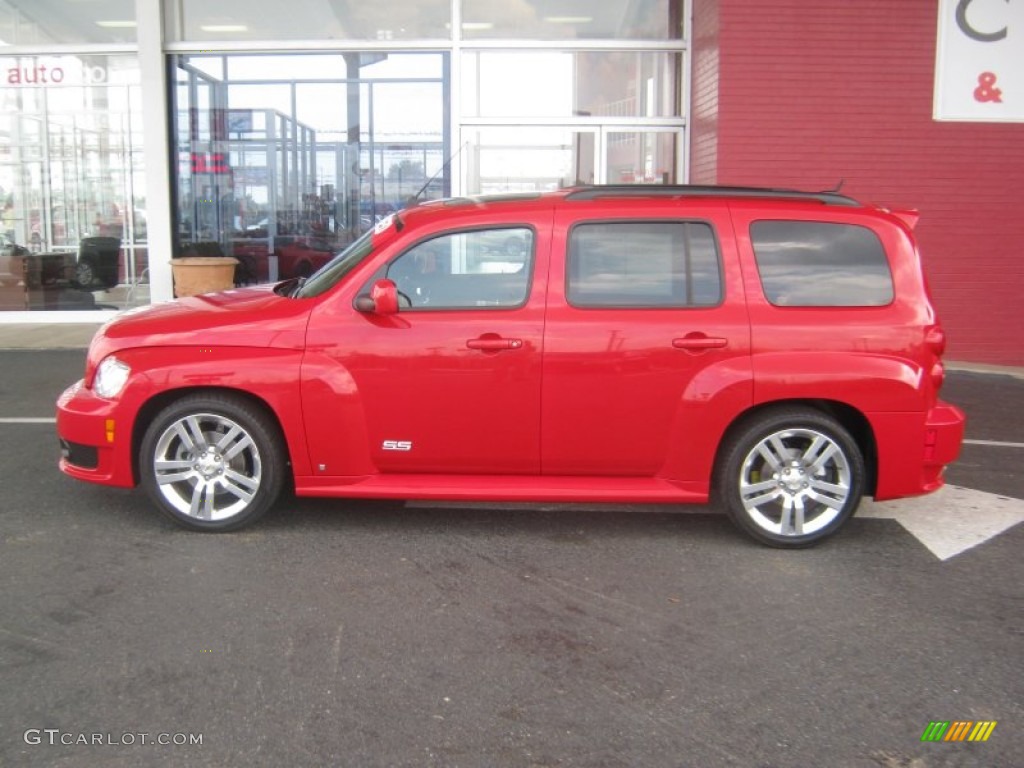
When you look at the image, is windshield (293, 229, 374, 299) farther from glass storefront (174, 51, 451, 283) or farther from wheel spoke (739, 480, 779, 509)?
glass storefront (174, 51, 451, 283)

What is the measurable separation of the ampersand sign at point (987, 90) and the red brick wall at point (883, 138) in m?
0.30

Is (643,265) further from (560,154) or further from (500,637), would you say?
(560,154)

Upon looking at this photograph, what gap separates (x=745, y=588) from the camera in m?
4.49

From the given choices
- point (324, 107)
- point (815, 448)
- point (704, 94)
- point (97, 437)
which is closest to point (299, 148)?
point (324, 107)

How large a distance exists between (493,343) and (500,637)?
5.11 feet

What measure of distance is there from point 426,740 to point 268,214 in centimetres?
1159

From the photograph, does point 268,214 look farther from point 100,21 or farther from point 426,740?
point 426,740

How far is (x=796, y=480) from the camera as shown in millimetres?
4953

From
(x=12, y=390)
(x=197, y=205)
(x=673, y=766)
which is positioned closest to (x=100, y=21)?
(x=197, y=205)

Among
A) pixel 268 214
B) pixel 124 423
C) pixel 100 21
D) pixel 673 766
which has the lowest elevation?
pixel 673 766

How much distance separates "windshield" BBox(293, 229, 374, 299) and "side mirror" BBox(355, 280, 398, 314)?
29 centimetres

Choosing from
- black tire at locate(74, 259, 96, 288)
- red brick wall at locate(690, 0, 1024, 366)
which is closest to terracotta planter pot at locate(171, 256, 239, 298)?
black tire at locate(74, 259, 96, 288)

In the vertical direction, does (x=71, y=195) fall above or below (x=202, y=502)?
above

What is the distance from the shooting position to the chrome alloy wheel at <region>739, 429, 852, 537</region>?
4.92m
